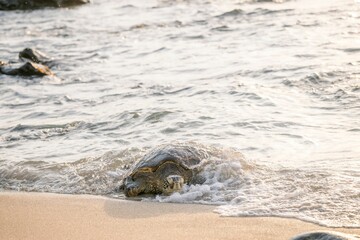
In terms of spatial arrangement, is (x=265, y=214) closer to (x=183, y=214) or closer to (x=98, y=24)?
(x=183, y=214)

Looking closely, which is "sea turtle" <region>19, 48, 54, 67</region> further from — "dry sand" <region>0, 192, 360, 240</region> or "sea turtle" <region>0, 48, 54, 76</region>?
"dry sand" <region>0, 192, 360, 240</region>

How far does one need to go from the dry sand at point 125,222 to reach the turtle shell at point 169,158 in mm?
376

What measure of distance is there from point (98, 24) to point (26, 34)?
169cm

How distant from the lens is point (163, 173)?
566 centimetres

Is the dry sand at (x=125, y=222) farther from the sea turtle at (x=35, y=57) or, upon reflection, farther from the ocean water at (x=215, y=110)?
the sea turtle at (x=35, y=57)

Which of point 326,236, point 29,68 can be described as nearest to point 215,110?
point 326,236

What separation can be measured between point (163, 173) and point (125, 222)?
764mm

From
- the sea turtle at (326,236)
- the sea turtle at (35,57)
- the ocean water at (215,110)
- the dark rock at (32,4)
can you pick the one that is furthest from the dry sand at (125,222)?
the dark rock at (32,4)

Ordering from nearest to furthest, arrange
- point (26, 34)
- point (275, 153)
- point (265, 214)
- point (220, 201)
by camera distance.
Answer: point (265, 214) → point (220, 201) → point (275, 153) → point (26, 34)

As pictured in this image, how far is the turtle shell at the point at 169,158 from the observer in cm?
574

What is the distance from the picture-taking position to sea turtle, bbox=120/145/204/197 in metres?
5.63

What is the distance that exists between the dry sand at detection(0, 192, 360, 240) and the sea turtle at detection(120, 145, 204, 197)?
21 cm

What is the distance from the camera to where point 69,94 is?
387 inches

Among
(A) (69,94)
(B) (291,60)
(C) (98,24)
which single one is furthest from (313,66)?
(C) (98,24)
